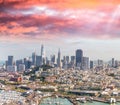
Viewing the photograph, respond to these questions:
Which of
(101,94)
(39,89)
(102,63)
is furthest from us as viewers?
(102,63)

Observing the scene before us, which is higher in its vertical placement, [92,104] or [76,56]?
[76,56]

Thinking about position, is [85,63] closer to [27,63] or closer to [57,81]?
[27,63]

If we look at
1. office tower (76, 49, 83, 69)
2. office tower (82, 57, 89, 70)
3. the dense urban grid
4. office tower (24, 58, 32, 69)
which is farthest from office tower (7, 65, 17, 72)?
office tower (82, 57, 89, 70)

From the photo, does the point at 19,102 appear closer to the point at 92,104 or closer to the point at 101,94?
the point at 92,104

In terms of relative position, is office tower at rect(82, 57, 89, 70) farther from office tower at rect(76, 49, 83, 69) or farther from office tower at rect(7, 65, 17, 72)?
office tower at rect(7, 65, 17, 72)

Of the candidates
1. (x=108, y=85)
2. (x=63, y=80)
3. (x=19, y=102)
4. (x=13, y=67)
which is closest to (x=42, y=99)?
(x=19, y=102)

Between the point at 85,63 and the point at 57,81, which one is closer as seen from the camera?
the point at 57,81

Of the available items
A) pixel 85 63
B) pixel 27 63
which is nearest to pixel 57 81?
pixel 85 63

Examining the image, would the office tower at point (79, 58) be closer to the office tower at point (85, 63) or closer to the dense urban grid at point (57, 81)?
the dense urban grid at point (57, 81)
